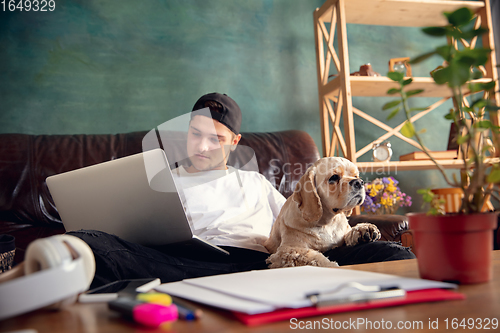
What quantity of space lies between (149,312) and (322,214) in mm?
989

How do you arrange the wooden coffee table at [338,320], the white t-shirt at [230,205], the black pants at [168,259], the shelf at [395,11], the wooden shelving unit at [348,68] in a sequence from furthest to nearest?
the shelf at [395,11]
the wooden shelving unit at [348,68]
the white t-shirt at [230,205]
the black pants at [168,259]
the wooden coffee table at [338,320]

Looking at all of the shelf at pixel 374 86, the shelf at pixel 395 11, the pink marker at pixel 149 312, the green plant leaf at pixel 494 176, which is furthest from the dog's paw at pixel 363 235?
the shelf at pixel 395 11

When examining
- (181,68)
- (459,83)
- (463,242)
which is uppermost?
(181,68)

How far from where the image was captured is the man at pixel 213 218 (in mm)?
950

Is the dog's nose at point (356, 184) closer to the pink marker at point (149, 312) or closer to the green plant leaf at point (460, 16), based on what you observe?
the green plant leaf at point (460, 16)

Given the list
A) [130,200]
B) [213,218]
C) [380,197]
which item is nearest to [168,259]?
[130,200]

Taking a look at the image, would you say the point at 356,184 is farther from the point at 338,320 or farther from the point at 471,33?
the point at 338,320

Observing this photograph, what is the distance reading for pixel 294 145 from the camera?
2139 mm

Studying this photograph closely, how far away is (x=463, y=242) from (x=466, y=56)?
0.25 meters

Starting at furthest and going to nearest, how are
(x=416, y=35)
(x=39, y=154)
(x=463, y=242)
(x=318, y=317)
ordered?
1. (x=416, y=35)
2. (x=39, y=154)
3. (x=463, y=242)
4. (x=318, y=317)

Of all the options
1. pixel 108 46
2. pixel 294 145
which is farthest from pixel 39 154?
pixel 294 145

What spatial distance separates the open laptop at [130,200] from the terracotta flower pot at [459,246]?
65 centimetres

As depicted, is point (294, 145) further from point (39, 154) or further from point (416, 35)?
point (416, 35)

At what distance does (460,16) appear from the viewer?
0.48 metres
